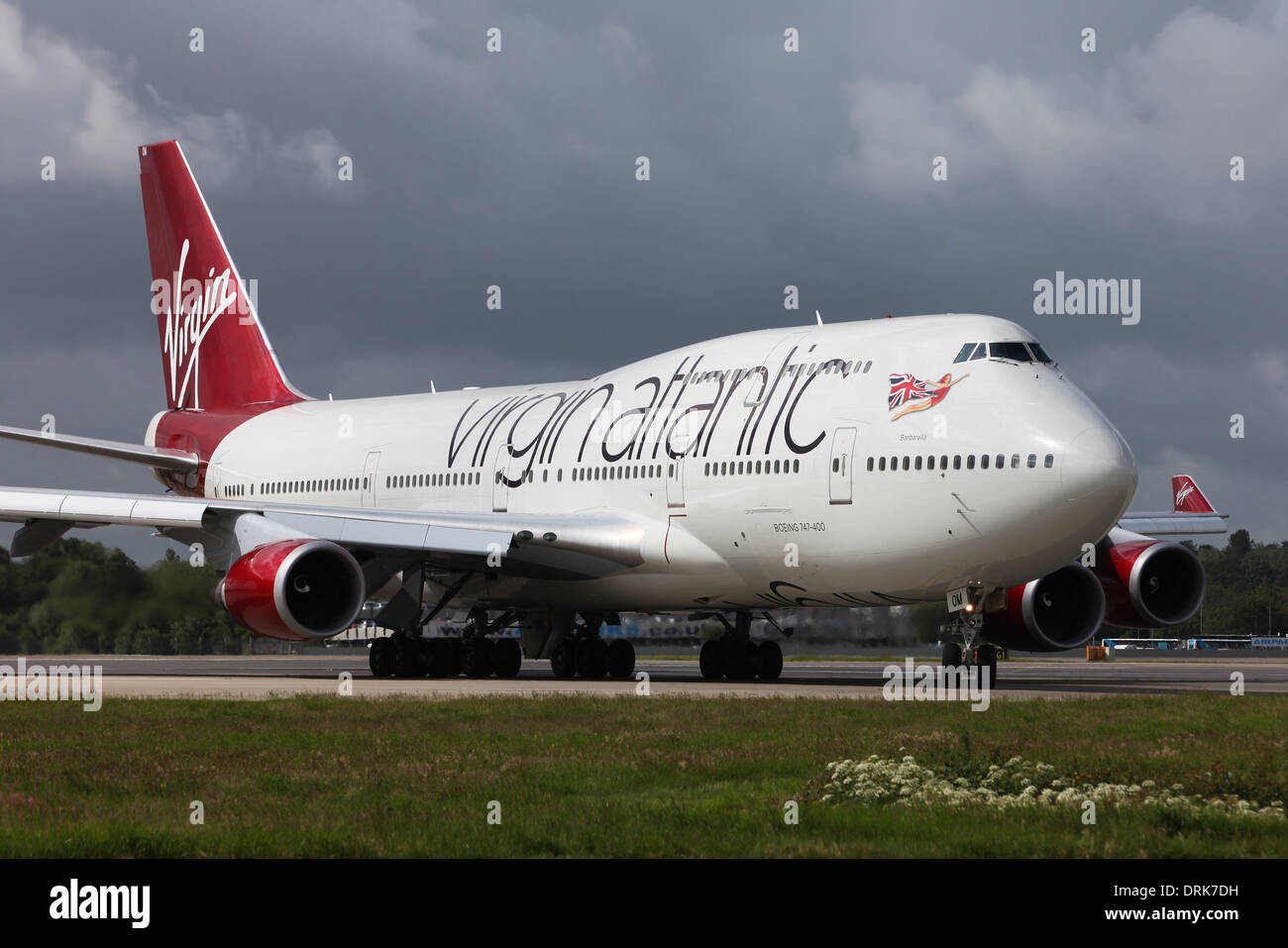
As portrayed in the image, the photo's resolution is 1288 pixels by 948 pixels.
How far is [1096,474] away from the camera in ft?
63.0

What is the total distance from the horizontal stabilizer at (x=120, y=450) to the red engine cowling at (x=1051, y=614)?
56.6 ft

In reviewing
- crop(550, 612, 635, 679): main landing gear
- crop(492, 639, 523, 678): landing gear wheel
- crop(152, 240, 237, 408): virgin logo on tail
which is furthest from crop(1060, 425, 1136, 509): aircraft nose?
crop(152, 240, 237, 408): virgin logo on tail

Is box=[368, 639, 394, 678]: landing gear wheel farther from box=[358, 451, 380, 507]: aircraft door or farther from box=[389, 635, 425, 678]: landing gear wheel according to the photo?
box=[358, 451, 380, 507]: aircraft door

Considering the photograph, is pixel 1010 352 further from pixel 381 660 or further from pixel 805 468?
pixel 381 660

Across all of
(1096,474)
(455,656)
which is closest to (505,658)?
(455,656)

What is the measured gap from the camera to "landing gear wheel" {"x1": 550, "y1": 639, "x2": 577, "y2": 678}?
2667 cm

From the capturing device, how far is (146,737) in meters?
13.5

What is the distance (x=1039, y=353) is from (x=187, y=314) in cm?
2273

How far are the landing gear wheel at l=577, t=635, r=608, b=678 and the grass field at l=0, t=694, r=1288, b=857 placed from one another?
9494mm

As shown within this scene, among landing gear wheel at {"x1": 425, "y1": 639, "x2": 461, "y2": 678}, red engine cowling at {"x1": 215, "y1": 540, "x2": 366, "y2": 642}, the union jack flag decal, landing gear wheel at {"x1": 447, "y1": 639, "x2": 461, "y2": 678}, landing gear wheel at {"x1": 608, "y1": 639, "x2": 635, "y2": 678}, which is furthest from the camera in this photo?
landing gear wheel at {"x1": 608, "y1": 639, "x2": 635, "y2": 678}

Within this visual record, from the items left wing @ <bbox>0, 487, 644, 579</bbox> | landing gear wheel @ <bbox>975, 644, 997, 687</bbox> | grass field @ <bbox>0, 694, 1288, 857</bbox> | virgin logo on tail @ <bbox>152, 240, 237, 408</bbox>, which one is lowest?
grass field @ <bbox>0, 694, 1288, 857</bbox>

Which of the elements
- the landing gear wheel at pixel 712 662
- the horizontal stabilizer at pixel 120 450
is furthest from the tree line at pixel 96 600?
the landing gear wheel at pixel 712 662
